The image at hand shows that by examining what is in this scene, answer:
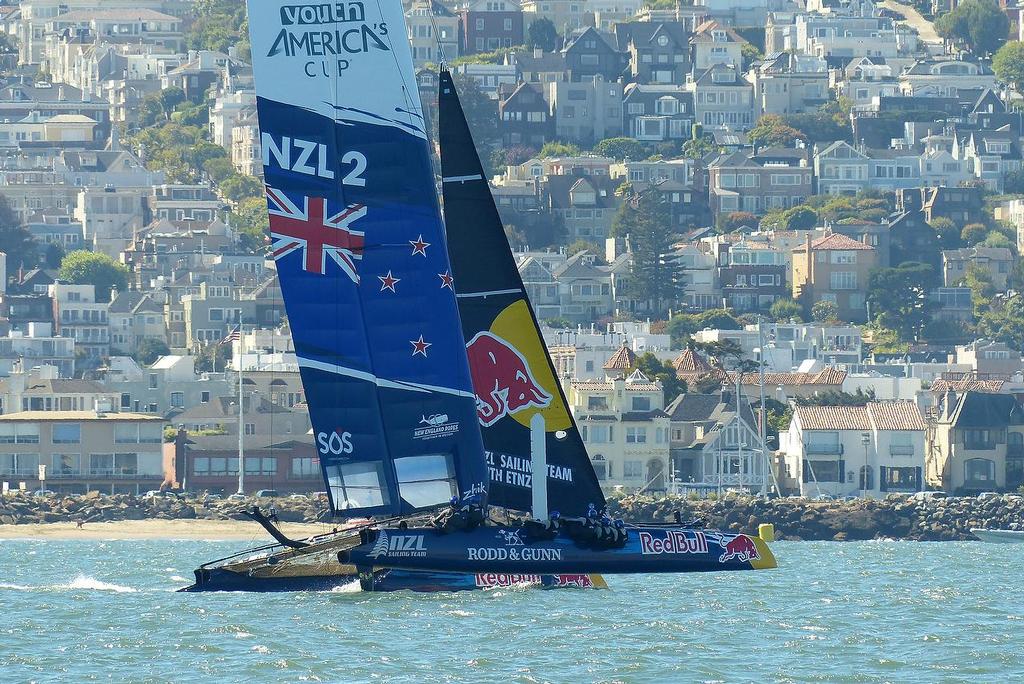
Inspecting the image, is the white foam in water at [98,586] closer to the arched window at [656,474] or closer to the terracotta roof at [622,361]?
the arched window at [656,474]

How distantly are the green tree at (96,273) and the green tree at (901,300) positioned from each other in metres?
29.1

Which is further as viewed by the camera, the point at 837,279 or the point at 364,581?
the point at 837,279

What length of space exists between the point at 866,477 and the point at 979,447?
3190mm

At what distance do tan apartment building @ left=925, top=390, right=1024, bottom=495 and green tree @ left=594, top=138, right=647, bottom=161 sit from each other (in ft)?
213

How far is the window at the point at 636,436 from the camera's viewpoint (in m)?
73.9

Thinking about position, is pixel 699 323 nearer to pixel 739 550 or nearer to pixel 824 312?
pixel 824 312

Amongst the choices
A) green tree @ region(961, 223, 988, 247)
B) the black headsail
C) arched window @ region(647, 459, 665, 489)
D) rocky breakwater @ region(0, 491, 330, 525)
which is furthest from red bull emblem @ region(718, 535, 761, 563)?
green tree @ region(961, 223, 988, 247)

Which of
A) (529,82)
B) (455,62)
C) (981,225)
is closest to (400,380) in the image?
(981,225)

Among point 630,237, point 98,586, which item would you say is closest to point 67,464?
point 98,586

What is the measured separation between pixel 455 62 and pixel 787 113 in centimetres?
1858

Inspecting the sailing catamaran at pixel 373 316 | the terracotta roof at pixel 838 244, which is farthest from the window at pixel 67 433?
the terracotta roof at pixel 838 244

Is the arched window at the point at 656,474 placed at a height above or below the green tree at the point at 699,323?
below

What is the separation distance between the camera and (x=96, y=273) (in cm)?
11600

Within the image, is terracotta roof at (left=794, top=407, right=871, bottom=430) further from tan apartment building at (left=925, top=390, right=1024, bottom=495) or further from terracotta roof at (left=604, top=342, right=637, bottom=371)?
terracotta roof at (left=604, top=342, right=637, bottom=371)
